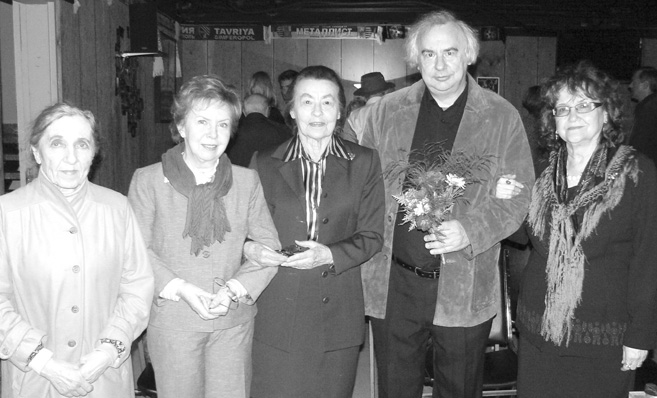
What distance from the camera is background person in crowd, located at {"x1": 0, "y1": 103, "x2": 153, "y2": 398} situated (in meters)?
2.35

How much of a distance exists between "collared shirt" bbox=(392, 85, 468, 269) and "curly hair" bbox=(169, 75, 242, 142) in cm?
83

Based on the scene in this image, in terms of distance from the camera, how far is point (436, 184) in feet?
8.91

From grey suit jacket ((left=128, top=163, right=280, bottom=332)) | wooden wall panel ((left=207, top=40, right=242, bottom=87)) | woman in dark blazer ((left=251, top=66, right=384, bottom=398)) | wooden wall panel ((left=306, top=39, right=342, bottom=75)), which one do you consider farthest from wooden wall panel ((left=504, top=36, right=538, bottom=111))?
grey suit jacket ((left=128, top=163, right=280, bottom=332))

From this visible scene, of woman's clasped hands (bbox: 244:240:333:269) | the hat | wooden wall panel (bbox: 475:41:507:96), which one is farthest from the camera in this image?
wooden wall panel (bbox: 475:41:507:96)

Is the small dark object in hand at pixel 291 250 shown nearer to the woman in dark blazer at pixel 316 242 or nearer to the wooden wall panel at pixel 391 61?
the woman in dark blazer at pixel 316 242

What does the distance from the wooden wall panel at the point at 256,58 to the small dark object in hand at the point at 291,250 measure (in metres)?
7.25

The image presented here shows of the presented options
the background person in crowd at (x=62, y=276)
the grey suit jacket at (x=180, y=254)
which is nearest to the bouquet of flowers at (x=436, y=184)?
the grey suit jacket at (x=180, y=254)

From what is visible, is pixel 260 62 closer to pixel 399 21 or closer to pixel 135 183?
pixel 399 21

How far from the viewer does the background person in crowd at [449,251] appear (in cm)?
290

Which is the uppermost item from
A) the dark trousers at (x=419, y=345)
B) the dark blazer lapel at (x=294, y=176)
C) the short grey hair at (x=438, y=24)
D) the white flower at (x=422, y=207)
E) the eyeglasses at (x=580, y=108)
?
the short grey hair at (x=438, y=24)

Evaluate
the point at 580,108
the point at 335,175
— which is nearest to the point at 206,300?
the point at 335,175

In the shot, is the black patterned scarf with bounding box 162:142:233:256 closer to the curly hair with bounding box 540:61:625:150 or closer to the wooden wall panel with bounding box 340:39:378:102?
the curly hair with bounding box 540:61:625:150

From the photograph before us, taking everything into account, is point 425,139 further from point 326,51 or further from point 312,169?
point 326,51

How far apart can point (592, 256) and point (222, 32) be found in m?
7.77
